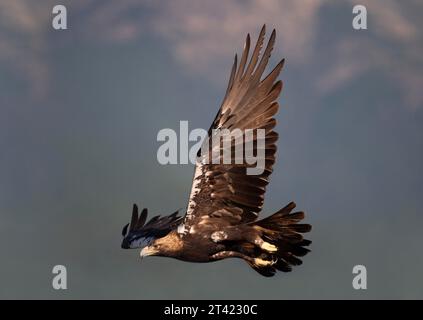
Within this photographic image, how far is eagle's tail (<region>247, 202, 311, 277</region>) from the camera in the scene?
17.5 metres

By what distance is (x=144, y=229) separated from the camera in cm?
2192

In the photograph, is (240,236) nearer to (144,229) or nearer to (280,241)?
(280,241)

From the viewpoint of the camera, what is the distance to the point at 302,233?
57.5 ft

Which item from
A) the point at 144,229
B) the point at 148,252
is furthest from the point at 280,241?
the point at 144,229

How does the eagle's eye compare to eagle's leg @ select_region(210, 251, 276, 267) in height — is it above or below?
above

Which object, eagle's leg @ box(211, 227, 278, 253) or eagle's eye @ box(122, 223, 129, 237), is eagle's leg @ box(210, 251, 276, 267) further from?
eagle's eye @ box(122, 223, 129, 237)

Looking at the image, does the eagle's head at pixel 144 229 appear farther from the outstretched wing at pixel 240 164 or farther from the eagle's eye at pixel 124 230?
the outstretched wing at pixel 240 164

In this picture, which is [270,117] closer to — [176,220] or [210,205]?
[210,205]

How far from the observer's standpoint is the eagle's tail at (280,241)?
17.5 meters

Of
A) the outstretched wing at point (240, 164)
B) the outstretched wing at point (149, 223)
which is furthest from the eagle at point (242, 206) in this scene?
the outstretched wing at point (149, 223)

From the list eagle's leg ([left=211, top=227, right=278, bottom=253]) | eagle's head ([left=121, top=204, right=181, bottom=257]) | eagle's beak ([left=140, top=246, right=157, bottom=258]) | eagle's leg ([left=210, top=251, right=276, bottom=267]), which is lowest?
eagle's leg ([left=210, top=251, right=276, bottom=267])

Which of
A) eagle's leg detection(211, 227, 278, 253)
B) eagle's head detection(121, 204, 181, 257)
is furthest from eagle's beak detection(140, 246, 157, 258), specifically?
eagle's head detection(121, 204, 181, 257)

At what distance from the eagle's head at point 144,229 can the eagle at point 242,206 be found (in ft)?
8.59

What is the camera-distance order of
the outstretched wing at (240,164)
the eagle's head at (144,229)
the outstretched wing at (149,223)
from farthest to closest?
the outstretched wing at (149,223) → the eagle's head at (144,229) → the outstretched wing at (240,164)
